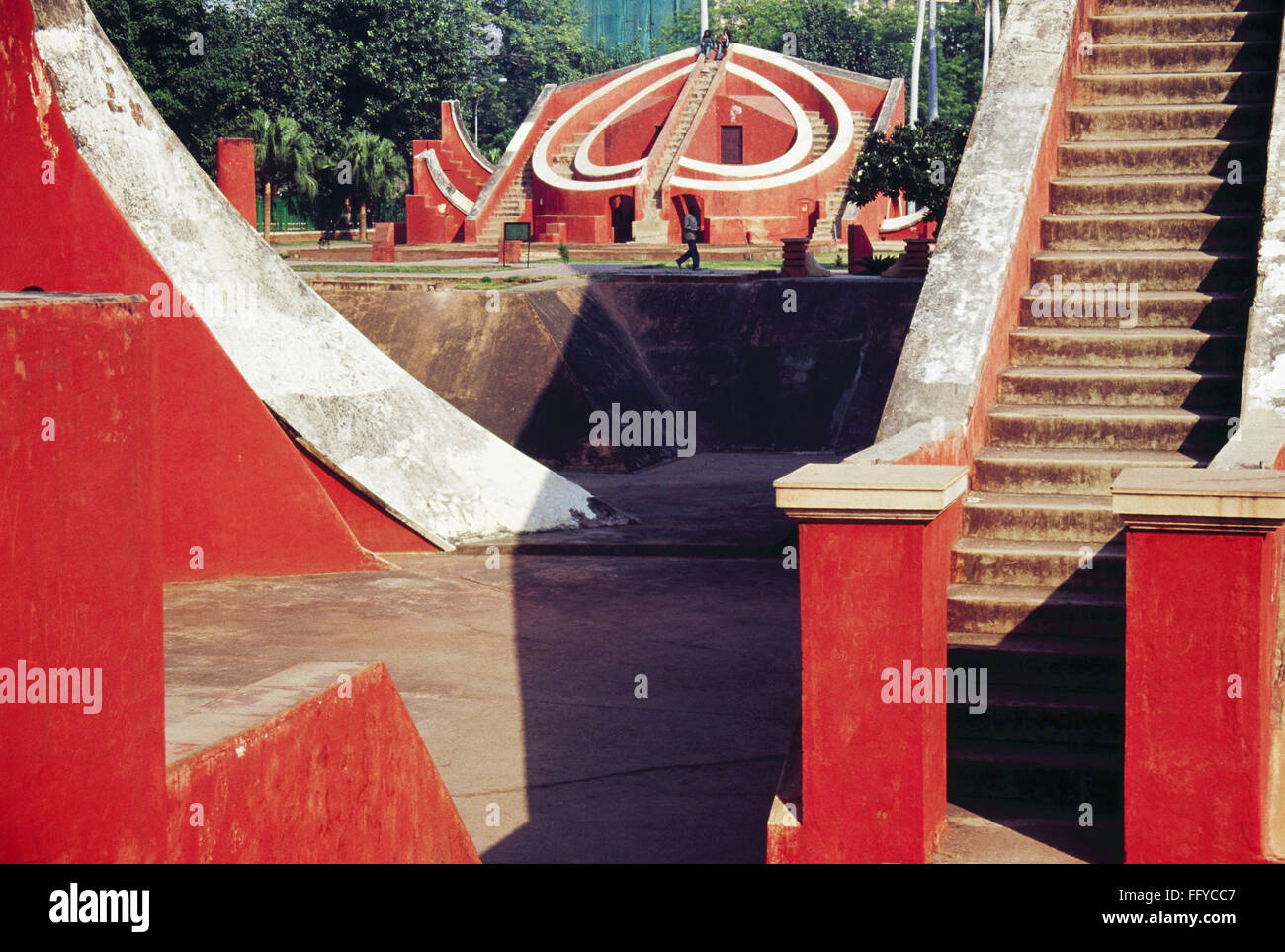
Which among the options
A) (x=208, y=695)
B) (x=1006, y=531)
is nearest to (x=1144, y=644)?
(x=1006, y=531)

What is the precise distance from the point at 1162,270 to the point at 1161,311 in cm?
28

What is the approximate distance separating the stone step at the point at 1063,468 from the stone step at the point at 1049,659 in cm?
78

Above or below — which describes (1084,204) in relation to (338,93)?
below

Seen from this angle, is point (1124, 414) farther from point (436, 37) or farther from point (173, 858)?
point (436, 37)

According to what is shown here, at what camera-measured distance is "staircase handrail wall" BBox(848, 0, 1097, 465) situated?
6.20 m

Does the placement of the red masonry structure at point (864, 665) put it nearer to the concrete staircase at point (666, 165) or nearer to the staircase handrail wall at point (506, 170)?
the concrete staircase at point (666, 165)

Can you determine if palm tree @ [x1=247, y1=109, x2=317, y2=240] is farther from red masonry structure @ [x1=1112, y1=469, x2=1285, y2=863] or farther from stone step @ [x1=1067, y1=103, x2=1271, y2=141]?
red masonry structure @ [x1=1112, y1=469, x2=1285, y2=863]

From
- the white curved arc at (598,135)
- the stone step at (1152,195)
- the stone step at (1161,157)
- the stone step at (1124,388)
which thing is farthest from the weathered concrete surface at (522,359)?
the white curved arc at (598,135)

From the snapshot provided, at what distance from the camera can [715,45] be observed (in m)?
36.1

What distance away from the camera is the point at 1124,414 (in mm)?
6465

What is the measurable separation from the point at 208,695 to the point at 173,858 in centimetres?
354

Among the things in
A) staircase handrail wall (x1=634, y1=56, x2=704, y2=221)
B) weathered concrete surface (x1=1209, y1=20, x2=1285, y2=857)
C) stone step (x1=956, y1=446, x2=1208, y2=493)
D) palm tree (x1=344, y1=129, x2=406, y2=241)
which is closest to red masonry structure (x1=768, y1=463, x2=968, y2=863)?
weathered concrete surface (x1=1209, y1=20, x2=1285, y2=857)

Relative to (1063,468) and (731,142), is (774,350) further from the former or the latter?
(731,142)

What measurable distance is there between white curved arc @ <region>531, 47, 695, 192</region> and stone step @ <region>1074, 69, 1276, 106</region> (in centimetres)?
2301
